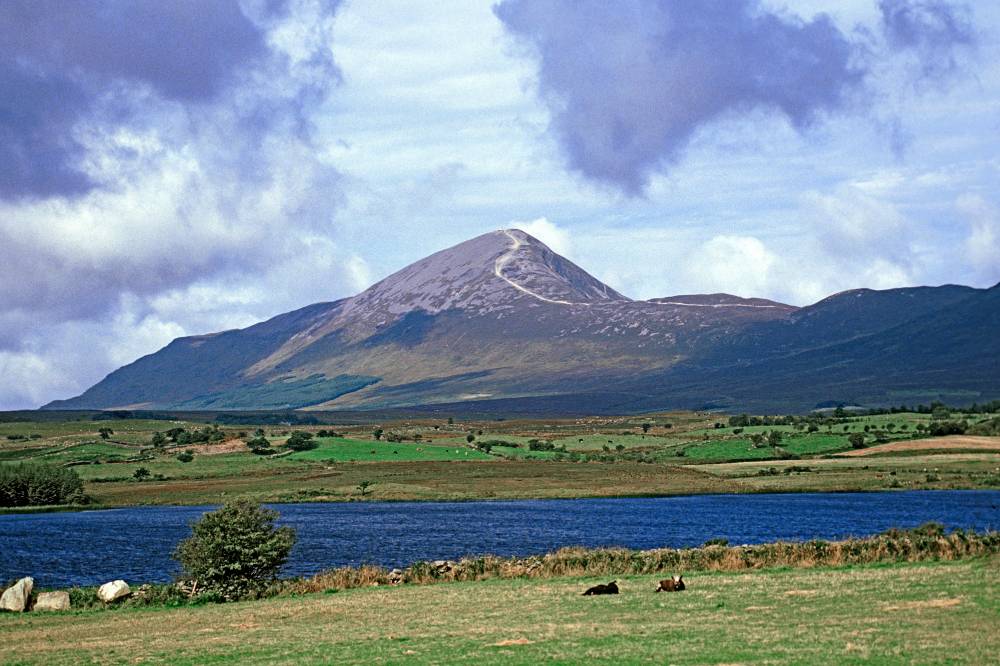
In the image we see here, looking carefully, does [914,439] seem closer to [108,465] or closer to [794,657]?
[108,465]

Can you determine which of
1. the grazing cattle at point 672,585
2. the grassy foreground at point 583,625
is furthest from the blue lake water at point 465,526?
the grazing cattle at point 672,585

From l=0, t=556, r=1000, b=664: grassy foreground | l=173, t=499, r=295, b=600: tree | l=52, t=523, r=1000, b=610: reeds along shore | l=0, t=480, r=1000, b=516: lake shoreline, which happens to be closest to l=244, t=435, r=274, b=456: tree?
l=0, t=480, r=1000, b=516: lake shoreline

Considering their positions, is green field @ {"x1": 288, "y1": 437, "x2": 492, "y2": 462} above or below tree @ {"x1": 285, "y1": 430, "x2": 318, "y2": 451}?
below

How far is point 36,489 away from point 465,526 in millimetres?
53024

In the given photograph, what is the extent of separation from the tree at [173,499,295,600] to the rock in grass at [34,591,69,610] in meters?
4.93

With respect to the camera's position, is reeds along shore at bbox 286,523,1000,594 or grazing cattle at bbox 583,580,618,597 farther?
reeds along shore at bbox 286,523,1000,594

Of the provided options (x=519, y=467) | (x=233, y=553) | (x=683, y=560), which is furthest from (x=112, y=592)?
(x=519, y=467)

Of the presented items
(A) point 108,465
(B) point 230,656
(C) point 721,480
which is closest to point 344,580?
(B) point 230,656

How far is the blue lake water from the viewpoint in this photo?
6219 cm

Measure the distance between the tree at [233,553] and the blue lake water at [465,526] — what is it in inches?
410

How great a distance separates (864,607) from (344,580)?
21.4 metres

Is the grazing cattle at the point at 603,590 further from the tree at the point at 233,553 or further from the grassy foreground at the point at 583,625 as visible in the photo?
the tree at the point at 233,553

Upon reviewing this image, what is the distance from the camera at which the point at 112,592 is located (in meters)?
42.0

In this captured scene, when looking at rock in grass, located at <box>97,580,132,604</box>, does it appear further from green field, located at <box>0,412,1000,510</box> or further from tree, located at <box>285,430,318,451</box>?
tree, located at <box>285,430,318,451</box>
